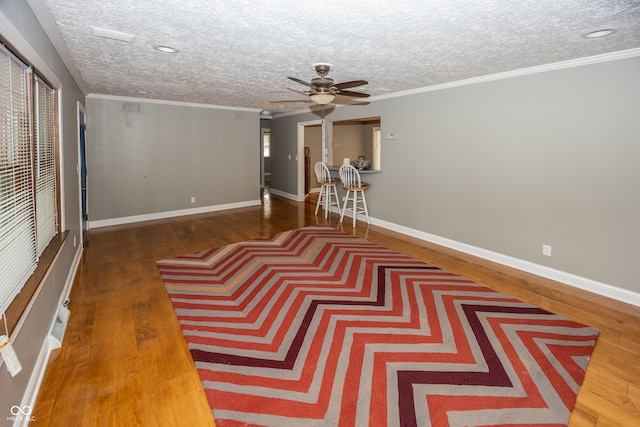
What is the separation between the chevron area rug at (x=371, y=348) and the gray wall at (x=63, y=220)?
0.87 m

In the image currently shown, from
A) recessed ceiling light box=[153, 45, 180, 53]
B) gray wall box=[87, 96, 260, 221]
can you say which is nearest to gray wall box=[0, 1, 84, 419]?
recessed ceiling light box=[153, 45, 180, 53]

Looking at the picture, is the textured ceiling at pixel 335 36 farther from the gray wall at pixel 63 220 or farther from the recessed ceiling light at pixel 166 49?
the gray wall at pixel 63 220

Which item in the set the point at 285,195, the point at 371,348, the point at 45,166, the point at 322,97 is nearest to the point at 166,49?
the point at 45,166

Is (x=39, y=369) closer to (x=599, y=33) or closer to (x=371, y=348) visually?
(x=371, y=348)

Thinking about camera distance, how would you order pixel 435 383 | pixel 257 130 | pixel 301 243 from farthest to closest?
1. pixel 257 130
2. pixel 301 243
3. pixel 435 383

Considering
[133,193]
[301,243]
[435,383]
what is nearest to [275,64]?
[301,243]

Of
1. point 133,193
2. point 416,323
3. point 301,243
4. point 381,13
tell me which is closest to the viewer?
point 381,13

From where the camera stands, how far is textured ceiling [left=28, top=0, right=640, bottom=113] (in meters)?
2.09

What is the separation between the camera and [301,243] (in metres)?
4.86

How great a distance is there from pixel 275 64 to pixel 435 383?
10.3 feet

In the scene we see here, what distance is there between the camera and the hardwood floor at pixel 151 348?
1.76m

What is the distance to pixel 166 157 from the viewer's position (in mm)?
6398

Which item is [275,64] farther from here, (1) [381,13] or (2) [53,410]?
(2) [53,410]

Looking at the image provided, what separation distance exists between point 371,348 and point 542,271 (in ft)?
8.19
